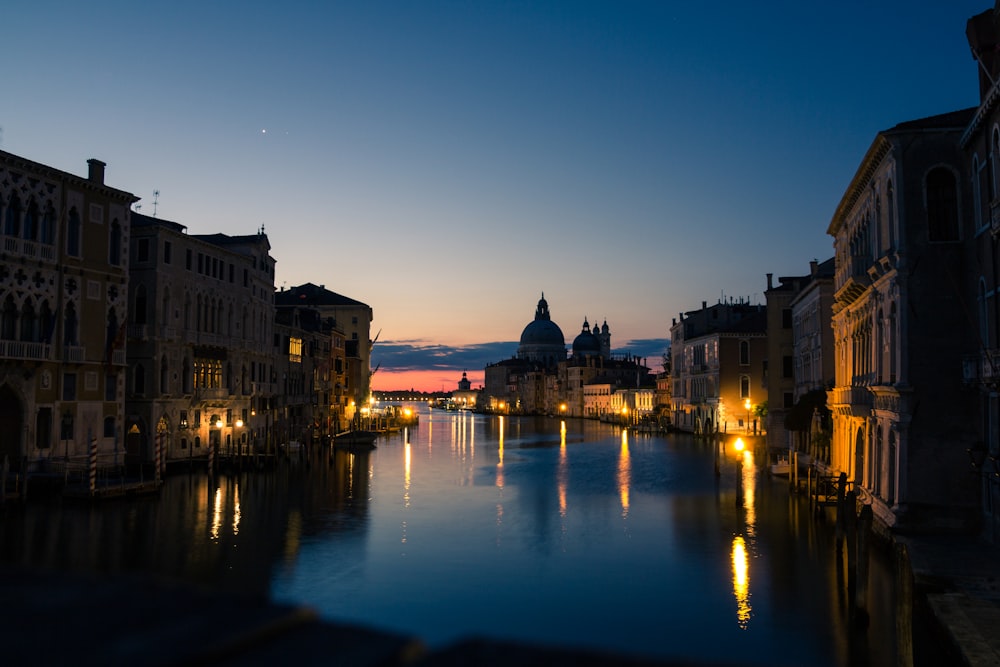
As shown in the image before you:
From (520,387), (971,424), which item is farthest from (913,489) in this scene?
(520,387)

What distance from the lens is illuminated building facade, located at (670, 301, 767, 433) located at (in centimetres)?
7206

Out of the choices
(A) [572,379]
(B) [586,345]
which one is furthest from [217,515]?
(B) [586,345]

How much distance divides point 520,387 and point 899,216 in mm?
Answer: 159967

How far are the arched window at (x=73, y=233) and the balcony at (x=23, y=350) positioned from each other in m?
4.11

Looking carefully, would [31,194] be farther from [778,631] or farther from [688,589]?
[778,631]

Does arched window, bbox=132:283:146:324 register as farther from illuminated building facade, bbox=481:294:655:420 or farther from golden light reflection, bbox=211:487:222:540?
illuminated building facade, bbox=481:294:655:420

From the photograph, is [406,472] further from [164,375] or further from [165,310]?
[165,310]

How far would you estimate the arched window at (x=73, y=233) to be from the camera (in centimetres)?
3210

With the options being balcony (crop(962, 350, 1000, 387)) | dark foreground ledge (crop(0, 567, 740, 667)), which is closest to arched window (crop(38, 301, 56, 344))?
balcony (crop(962, 350, 1000, 387))

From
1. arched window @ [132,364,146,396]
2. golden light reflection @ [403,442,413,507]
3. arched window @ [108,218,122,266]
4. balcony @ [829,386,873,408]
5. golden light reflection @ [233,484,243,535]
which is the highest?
arched window @ [108,218,122,266]

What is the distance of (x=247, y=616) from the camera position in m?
2.02

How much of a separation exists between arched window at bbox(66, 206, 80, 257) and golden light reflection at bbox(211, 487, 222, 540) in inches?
438

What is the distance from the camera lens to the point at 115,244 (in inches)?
1363

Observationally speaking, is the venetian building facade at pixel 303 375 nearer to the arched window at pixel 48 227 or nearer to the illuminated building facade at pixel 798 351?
the arched window at pixel 48 227
